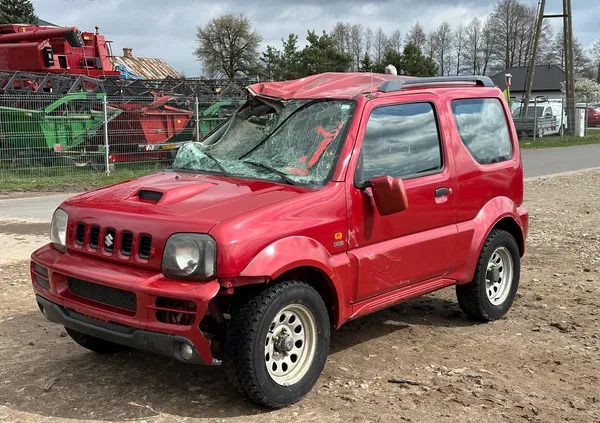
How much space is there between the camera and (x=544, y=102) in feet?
114

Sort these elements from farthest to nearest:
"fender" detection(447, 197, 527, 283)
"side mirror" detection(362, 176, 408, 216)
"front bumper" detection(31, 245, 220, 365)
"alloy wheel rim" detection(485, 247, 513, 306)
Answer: "alloy wheel rim" detection(485, 247, 513, 306), "fender" detection(447, 197, 527, 283), "side mirror" detection(362, 176, 408, 216), "front bumper" detection(31, 245, 220, 365)

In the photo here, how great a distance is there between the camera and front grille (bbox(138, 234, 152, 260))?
380 centimetres

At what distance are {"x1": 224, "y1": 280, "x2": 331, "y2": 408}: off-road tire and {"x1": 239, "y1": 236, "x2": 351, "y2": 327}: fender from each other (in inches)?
5.0

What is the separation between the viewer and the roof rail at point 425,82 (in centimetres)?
481

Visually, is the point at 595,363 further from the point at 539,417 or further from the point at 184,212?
the point at 184,212

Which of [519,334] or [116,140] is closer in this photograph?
[519,334]

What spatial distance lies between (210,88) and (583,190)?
12.7 meters

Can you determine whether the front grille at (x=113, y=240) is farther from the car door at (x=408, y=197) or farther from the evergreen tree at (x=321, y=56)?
the evergreen tree at (x=321, y=56)

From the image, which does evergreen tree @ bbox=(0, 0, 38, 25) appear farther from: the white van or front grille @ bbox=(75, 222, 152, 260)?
front grille @ bbox=(75, 222, 152, 260)

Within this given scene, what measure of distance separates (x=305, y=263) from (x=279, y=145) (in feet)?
3.48

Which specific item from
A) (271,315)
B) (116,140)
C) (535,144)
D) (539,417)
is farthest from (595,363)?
(535,144)

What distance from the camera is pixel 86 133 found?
1648 centimetres

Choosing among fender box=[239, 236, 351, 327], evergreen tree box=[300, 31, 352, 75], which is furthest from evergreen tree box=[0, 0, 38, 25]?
fender box=[239, 236, 351, 327]

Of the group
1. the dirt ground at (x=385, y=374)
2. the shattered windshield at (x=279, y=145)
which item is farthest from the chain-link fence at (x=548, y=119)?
the shattered windshield at (x=279, y=145)
